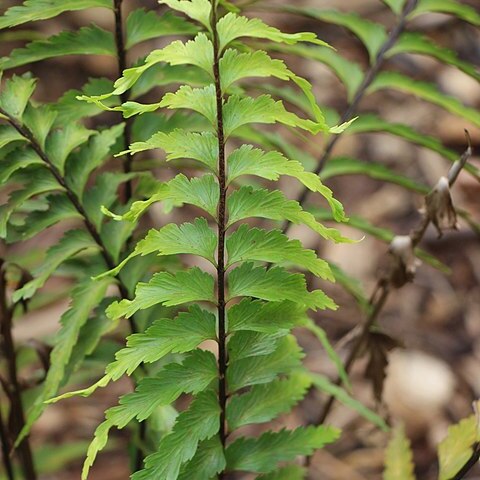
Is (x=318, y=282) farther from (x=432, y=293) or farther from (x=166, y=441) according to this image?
(x=166, y=441)

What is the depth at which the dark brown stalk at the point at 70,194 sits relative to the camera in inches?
34.3

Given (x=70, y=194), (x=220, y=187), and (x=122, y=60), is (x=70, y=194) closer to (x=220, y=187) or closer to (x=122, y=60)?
(x=122, y=60)

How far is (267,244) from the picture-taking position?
2.46ft

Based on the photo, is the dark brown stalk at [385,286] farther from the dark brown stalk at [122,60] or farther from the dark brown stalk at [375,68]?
the dark brown stalk at [122,60]

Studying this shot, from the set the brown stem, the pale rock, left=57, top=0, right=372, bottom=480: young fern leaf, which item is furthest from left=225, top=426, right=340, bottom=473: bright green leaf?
the pale rock

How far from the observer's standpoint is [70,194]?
936 millimetres

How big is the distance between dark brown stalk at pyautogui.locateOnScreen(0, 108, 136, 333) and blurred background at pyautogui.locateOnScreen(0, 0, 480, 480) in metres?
0.26

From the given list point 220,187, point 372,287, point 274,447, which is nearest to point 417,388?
point 372,287

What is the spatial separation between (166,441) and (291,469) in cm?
23

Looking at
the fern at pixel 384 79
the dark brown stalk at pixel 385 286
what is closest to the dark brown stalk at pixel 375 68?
the fern at pixel 384 79

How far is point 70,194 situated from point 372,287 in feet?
4.07

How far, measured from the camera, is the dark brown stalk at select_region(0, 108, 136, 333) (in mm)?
870

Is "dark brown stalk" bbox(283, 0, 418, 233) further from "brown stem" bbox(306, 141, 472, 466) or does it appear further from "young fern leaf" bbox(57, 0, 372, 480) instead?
"young fern leaf" bbox(57, 0, 372, 480)

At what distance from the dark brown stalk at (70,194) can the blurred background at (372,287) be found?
26 cm
